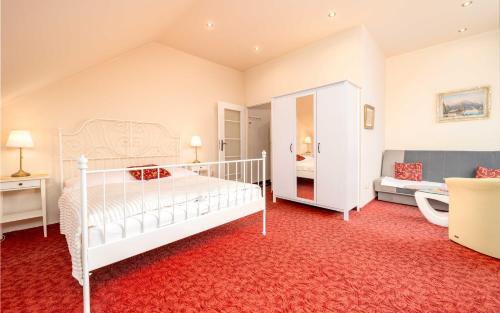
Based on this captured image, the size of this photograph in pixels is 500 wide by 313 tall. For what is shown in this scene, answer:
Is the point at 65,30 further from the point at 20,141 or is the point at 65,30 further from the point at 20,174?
the point at 20,174

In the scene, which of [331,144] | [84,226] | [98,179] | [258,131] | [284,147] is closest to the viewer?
[84,226]

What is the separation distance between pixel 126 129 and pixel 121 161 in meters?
0.52

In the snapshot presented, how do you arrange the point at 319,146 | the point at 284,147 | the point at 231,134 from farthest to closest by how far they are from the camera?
1. the point at 231,134
2. the point at 284,147
3. the point at 319,146

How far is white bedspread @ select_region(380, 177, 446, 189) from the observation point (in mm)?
3311

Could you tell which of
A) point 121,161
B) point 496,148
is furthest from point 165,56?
point 496,148

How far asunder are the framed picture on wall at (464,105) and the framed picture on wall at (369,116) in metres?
1.29

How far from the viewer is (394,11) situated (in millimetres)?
2875

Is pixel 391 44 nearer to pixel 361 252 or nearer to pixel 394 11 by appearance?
pixel 394 11

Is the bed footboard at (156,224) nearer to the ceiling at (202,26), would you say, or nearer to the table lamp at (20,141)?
the ceiling at (202,26)

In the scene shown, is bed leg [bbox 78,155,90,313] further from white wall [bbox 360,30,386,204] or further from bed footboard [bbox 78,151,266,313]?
white wall [bbox 360,30,386,204]

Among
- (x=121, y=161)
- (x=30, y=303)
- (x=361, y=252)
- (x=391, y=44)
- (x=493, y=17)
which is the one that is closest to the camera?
(x=30, y=303)

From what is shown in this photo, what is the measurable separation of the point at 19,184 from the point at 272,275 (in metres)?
2.92

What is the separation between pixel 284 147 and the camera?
358 centimetres

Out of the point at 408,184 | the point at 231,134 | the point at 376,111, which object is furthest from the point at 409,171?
the point at 231,134
